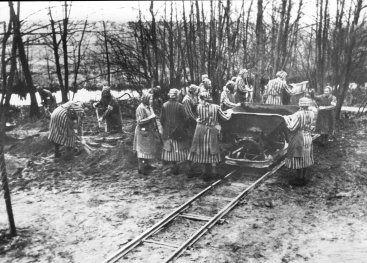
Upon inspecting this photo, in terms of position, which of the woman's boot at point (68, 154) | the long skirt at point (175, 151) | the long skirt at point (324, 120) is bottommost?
the woman's boot at point (68, 154)

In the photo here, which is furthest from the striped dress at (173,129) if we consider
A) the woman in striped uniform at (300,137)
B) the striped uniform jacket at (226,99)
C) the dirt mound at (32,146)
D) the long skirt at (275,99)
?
the dirt mound at (32,146)

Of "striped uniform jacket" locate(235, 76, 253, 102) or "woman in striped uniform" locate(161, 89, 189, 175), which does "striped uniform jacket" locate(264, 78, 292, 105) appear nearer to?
"striped uniform jacket" locate(235, 76, 253, 102)

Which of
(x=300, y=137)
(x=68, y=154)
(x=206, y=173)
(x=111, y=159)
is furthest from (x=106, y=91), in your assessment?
(x=300, y=137)

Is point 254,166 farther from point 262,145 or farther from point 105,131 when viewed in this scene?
point 105,131

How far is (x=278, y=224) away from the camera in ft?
22.6

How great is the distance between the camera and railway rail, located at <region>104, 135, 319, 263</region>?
5.82 m

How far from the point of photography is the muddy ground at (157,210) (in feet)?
19.7

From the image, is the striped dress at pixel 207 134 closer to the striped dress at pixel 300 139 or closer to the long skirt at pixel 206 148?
the long skirt at pixel 206 148

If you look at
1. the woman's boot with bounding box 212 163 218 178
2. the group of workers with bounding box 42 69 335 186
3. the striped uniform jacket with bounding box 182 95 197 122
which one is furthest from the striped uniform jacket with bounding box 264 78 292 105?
the woman's boot with bounding box 212 163 218 178

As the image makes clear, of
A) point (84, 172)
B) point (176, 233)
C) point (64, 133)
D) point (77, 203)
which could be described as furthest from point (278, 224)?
point (64, 133)

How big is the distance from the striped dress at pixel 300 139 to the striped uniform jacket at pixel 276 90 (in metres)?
3.94

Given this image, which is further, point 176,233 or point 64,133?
point 64,133

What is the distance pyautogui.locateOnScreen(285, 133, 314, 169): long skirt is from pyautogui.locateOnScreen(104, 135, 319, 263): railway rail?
2.96 ft

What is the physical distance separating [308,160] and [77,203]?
15.5 ft
